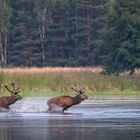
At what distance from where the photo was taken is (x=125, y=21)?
170ft

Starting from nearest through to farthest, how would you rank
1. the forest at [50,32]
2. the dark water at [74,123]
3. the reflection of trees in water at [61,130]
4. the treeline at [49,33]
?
1. the reflection of trees in water at [61,130]
2. the dark water at [74,123]
3. the forest at [50,32]
4. the treeline at [49,33]

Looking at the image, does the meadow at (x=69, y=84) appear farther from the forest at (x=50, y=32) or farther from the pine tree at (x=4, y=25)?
the pine tree at (x=4, y=25)

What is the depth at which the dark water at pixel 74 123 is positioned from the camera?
1942cm

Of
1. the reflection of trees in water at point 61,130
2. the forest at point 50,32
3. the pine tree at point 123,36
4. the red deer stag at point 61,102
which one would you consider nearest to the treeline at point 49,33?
the forest at point 50,32

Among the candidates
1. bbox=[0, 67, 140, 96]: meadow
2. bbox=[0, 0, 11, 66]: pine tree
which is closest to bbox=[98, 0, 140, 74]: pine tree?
bbox=[0, 67, 140, 96]: meadow

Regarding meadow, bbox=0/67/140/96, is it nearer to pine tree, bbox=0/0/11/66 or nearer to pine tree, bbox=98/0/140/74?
pine tree, bbox=98/0/140/74

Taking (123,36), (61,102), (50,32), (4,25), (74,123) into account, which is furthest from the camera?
(50,32)

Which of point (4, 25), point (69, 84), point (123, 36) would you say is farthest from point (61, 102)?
point (4, 25)

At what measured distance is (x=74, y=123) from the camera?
76.2 feet

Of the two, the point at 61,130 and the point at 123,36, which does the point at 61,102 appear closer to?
the point at 61,130

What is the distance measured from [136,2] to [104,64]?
468 centimetres

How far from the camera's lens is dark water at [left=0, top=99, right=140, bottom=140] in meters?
19.4

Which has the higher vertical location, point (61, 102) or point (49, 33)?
point (61, 102)

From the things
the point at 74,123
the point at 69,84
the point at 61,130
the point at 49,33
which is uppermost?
the point at 61,130
